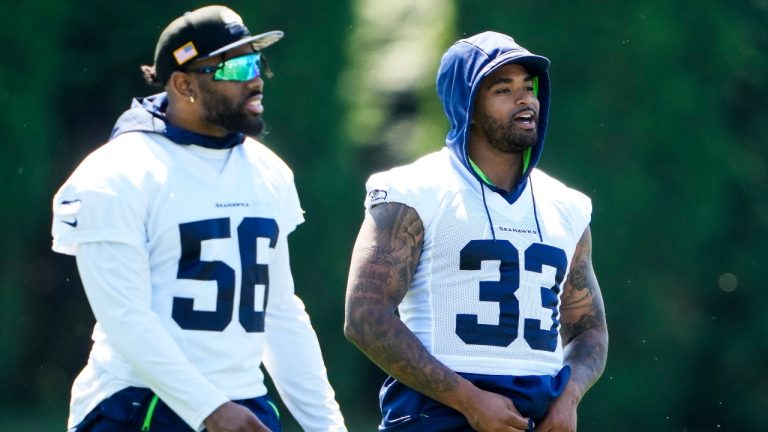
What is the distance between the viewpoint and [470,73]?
4309 millimetres

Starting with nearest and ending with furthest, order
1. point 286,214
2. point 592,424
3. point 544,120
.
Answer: point 286,214
point 544,120
point 592,424

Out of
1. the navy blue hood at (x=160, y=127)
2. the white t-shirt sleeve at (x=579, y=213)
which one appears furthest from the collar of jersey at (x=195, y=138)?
the white t-shirt sleeve at (x=579, y=213)

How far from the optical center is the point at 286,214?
3.95 meters

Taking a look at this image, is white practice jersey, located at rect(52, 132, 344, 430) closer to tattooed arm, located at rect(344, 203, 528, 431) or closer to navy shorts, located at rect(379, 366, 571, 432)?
tattooed arm, located at rect(344, 203, 528, 431)

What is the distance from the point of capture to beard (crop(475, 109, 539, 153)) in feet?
14.0

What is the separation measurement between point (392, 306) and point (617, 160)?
3835 mm

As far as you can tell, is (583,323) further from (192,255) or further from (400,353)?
Result: (192,255)

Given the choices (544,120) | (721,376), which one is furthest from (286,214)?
(721,376)

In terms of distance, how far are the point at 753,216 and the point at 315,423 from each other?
449 centimetres

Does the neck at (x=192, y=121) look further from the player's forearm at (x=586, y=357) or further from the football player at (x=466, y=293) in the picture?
the player's forearm at (x=586, y=357)

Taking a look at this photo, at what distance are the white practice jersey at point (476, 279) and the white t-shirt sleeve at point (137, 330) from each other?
0.80 metres

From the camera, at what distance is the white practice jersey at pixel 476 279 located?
13.3ft

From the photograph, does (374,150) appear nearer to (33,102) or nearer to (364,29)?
(364,29)

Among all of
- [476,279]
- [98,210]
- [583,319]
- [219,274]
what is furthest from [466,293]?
[98,210]
